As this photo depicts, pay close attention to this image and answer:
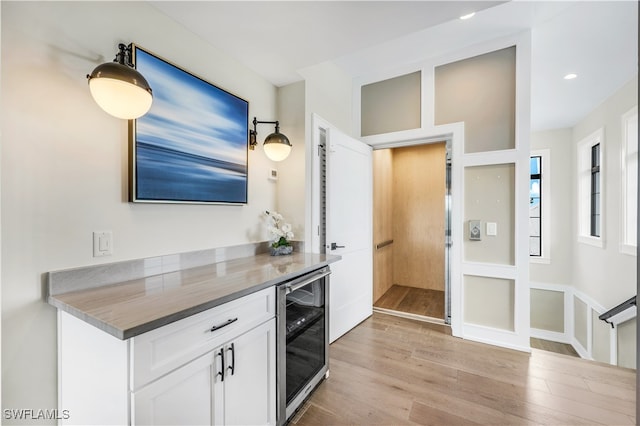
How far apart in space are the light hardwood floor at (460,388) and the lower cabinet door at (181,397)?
772mm

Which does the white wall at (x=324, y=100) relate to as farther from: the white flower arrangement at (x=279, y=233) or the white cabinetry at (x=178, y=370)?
the white cabinetry at (x=178, y=370)

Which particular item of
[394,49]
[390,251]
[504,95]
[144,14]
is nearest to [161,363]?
[144,14]

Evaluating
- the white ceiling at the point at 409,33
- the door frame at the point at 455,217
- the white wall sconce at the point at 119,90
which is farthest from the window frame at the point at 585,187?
the white wall sconce at the point at 119,90

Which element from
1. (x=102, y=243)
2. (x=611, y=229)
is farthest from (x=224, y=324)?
(x=611, y=229)

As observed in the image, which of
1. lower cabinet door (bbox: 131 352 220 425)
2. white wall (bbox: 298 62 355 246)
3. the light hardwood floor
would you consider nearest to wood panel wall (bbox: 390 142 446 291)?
white wall (bbox: 298 62 355 246)

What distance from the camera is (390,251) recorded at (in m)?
4.55

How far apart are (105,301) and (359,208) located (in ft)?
7.56

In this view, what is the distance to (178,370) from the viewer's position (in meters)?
0.98

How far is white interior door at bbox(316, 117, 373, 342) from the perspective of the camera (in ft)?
8.16

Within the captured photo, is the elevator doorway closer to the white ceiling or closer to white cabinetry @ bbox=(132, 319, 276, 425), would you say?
the white ceiling

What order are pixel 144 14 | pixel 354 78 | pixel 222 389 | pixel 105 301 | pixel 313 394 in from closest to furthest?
pixel 105 301, pixel 222 389, pixel 144 14, pixel 313 394, pixel 354 78

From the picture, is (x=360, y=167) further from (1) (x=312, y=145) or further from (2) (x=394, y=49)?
(2) (x=394, y=49)

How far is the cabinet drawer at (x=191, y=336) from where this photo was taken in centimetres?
88

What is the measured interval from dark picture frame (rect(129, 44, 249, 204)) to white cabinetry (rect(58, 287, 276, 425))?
29.8 inches
